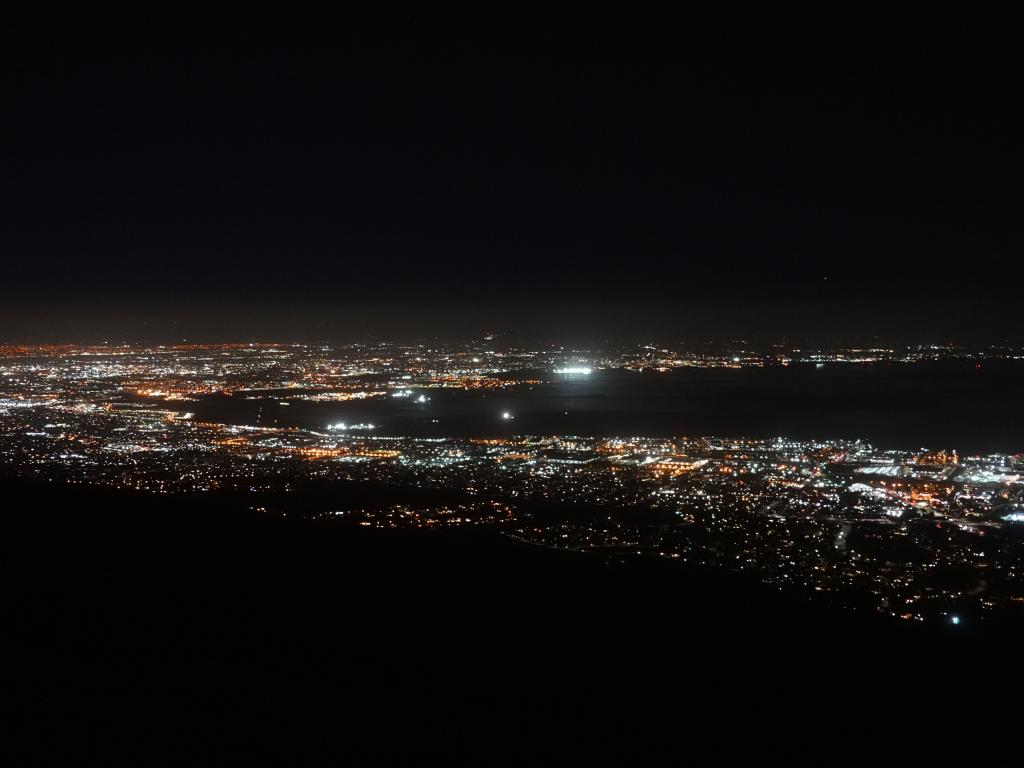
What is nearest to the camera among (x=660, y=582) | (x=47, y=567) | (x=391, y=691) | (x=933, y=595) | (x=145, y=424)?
(x=391, y=691)

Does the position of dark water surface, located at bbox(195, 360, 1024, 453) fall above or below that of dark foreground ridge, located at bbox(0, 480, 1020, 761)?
below

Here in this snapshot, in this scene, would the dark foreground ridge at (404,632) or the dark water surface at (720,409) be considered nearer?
the dark foreground ridge at (404,632)

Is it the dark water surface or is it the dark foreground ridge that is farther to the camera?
the dark water surface

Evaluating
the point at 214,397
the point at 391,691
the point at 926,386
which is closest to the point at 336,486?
the point at 391,691

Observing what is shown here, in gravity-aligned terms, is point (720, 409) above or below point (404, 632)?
below

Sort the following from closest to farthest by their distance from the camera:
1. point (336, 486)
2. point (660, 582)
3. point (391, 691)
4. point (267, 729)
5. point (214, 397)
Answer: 1. point (267, 729)
2. point (391, 691)
3. point (660, 582)
4. point (336, 486)
5. point (214, 397)

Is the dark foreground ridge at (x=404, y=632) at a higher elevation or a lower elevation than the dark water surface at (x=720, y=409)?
higher

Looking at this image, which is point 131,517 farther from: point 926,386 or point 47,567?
point 926,386

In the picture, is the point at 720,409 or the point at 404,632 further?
the point at 720,409
